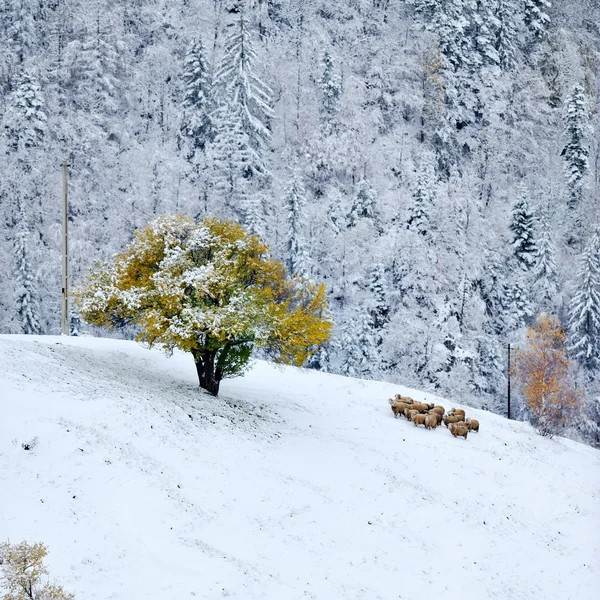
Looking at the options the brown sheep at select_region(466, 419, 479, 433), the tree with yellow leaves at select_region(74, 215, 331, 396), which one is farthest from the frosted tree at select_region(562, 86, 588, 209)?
the tree with yellow leaves at select_region(74, 215, 331, 396)

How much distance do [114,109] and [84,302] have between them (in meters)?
61.5

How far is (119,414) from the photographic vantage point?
52.3 feet

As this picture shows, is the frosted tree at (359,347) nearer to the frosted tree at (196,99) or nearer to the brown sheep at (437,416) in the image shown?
the brown sheep at (437,416)

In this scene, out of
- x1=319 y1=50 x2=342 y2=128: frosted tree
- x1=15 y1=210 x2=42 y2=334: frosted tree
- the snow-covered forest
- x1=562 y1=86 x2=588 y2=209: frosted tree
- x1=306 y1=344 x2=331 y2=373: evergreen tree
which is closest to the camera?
x1=15 y1=210 x2=42 y2=334: frosted tree

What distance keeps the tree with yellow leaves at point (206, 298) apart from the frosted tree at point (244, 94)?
165 ft

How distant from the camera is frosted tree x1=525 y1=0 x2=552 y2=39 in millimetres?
104875

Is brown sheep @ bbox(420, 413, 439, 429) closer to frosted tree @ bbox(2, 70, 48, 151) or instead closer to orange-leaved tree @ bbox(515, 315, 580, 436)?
orange-leaved tree @ bbox(515, 315, 580, 436)

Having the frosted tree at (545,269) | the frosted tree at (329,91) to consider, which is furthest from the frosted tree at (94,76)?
the frosted tree at (545,269)

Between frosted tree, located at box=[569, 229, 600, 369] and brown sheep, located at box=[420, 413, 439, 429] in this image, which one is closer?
brown sheep, located at box=[420, 413, 439, 429]

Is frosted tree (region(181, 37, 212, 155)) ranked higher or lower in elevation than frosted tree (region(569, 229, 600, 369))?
higher

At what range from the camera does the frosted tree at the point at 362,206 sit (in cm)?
7038

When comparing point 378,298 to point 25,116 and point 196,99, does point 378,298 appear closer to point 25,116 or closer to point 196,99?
point 196,99

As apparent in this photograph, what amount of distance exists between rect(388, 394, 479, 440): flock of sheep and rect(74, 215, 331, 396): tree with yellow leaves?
28.4 ft

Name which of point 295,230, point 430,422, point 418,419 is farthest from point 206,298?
point 295,230
